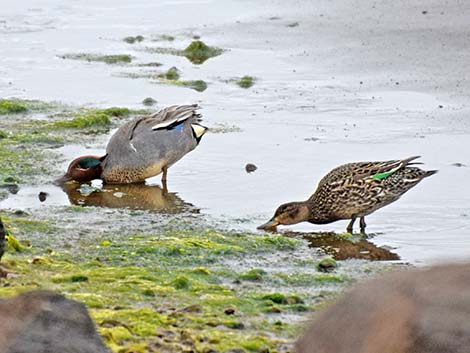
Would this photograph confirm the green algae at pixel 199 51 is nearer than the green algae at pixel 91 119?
No

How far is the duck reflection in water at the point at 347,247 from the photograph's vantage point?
980cm

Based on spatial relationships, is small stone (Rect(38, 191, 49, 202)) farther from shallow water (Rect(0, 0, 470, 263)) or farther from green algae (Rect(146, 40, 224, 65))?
green algae (Rect(146, 40, 224, 65))

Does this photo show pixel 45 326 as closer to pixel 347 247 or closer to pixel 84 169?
pixel 347 247

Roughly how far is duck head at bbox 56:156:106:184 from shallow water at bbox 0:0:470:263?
243 millimetres

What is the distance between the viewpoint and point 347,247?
1015 centimetres

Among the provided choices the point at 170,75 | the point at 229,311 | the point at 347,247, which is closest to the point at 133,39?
the point at 170,75

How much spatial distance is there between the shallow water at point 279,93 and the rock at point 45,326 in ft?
13.7

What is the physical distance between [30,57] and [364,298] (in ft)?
47.2

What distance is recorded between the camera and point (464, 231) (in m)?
10.4

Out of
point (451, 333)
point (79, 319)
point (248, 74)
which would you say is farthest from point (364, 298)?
point (248, 74)

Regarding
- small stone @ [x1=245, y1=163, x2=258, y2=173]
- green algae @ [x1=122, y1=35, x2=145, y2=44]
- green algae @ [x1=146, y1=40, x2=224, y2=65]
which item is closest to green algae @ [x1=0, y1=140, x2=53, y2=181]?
small stone @ [x1=245, y1=163, x2=258, y2=173]

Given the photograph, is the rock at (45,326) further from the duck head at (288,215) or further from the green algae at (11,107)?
the green algae at (11,107)

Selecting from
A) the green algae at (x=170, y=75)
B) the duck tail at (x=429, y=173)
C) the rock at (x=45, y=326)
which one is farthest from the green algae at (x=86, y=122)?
the rock at (x=45, y=326)

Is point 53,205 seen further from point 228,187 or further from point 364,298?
point 364,298
